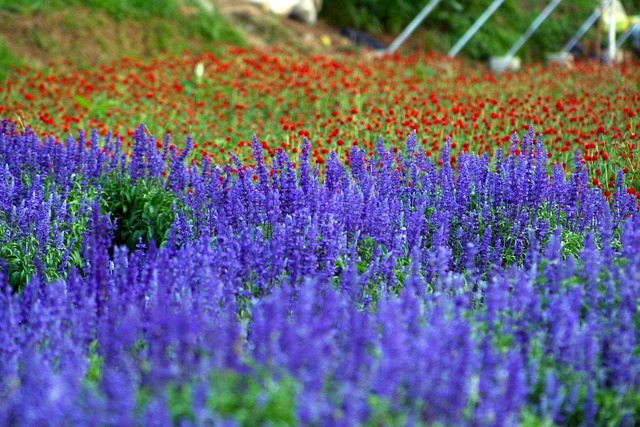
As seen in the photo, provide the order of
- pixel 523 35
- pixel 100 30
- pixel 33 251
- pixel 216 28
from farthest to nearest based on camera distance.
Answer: pixel 523 35, pixel 216 28, pixel 100 30, pixel 33 251

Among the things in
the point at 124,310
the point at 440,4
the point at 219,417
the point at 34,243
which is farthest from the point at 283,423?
the point at 440,4

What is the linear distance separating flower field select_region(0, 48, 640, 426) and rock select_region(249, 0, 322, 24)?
5.94m

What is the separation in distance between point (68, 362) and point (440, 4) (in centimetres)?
1531

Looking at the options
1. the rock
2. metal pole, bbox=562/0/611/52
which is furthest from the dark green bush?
metal pole, bbox=562/0/611/52

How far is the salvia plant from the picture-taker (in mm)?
2721

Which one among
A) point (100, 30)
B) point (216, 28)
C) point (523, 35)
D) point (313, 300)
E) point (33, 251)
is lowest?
point (313, 300)

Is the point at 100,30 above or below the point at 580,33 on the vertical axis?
below

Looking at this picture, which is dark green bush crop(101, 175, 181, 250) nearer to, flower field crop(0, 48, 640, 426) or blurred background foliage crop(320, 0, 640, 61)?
flower field crop(0, 48, 640, 426)

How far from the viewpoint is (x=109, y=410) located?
2.58m

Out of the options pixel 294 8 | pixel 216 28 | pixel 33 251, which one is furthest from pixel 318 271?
pixel 294 8

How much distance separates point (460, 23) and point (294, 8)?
3.53m

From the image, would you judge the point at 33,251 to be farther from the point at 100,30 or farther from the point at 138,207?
the point at 100,30

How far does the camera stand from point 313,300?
3.24 metres

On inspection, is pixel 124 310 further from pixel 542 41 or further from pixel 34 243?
pixel 542 41
